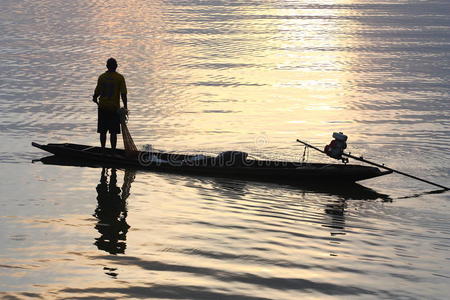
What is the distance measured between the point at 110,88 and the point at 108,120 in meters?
0.71

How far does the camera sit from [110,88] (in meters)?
16.0

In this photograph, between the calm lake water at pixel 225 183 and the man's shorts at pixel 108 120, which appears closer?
the calm lake water at pixel 225 183

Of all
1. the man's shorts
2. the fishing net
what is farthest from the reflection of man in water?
the man's shorts

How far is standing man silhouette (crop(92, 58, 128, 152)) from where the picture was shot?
15.9 m

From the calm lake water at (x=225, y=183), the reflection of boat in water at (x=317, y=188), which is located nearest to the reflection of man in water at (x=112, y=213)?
the calm lake water at (x=225, y=183)

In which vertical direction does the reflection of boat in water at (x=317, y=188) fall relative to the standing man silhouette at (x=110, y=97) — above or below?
below

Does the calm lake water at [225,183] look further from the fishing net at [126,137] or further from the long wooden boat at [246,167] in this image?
the fishing net at [126,137]

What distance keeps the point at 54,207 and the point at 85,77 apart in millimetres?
16112

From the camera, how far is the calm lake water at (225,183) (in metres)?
10.1

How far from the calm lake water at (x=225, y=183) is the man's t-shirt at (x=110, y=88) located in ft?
4.19

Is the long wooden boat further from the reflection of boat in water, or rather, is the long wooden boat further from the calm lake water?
the calm lake water

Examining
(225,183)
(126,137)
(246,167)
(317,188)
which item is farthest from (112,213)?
(317,188)

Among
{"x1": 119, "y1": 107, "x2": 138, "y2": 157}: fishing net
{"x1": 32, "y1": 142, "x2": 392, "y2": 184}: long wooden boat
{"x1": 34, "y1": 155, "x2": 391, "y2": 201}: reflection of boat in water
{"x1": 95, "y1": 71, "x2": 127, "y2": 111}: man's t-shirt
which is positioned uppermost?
{"x1": 95, "y1": 71, "x2": 127, "y2": 111}: man's t-shirt

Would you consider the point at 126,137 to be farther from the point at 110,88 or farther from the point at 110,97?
the point at 110,88
